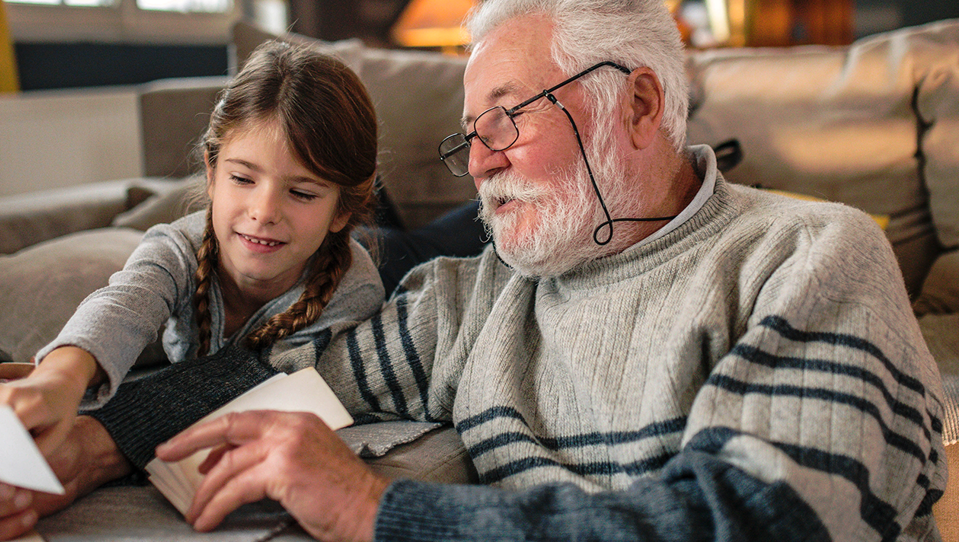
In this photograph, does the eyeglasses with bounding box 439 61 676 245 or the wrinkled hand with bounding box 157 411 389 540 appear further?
the eyeglasses with bounding box 439 61 676 245

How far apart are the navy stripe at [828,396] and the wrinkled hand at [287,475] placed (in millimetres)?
400

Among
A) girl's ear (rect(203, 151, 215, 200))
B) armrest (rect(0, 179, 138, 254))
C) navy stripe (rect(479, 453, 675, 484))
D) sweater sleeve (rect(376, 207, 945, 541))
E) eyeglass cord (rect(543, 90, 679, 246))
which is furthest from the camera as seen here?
armrest (rect(0, 179, 138, 254))

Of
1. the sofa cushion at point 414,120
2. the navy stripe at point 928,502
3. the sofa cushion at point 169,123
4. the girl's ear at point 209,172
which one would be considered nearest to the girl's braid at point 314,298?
the girl's ear at point 209,172

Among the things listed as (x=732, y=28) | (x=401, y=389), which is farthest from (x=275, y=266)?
(x=732, y=28)

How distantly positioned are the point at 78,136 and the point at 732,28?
4176 millimetres

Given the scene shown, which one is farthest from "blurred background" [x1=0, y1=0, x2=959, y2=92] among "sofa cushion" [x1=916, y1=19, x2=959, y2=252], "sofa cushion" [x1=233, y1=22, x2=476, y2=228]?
"sofa cushion" [x1=916, y1=19, x2=959, y2=252]

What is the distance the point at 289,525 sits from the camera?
0.84 metres

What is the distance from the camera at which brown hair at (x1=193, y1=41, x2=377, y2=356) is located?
1.18 metres

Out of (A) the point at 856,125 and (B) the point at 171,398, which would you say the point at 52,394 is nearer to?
(B) the point at 171,398

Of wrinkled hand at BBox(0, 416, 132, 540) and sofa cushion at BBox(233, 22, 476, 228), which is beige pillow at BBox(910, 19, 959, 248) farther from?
wrinkled hand at BBox(0, 416, 132, 540)

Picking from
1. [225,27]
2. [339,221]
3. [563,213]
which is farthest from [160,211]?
[225,27]

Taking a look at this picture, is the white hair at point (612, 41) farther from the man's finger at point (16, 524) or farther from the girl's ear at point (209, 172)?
the man's finger at point (16, 524)

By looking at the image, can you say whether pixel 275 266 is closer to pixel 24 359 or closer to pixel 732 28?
pixel 24 359

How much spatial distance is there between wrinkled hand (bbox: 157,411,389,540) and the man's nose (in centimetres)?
45
